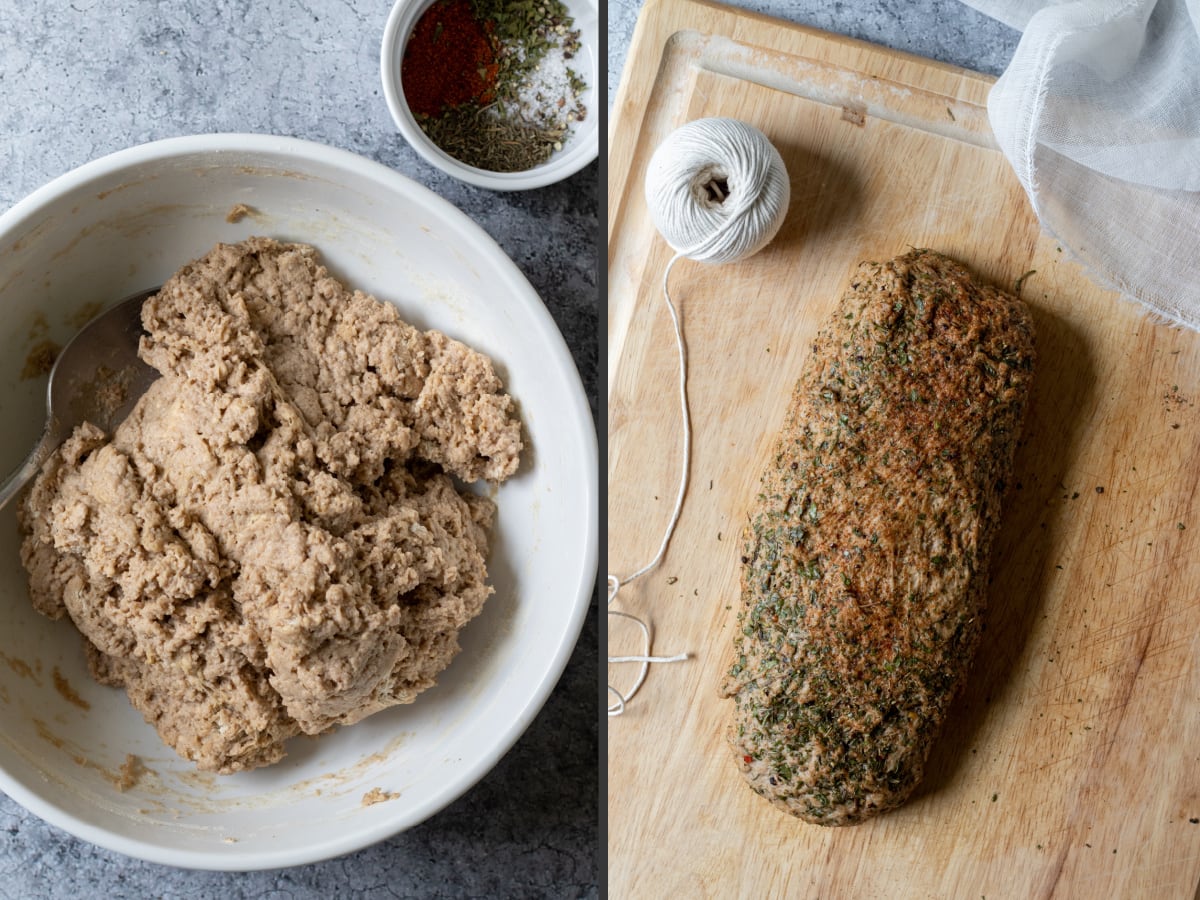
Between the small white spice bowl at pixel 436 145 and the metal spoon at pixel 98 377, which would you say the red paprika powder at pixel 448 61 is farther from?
the metal spoon at pixel 98 377

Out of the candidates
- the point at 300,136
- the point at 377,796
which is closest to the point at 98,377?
the point at 300,136

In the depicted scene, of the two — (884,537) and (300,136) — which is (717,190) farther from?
(300,136)

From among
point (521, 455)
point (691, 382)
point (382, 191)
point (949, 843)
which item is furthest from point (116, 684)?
point (949, 843)

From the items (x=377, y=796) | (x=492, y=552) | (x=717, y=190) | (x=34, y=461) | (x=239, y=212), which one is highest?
(x=717, y=190)

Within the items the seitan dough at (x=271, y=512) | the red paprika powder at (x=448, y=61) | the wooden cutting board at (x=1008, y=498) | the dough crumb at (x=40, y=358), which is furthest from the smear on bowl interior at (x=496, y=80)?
the dough crumb at (x=40, y=358)

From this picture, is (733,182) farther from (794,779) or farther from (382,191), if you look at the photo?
(794,779)

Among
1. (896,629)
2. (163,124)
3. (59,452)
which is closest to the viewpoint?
(896,629)

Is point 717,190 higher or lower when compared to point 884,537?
higher

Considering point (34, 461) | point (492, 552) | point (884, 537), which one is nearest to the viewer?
point (884, 537)
